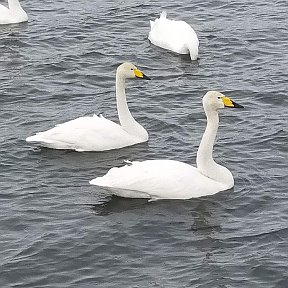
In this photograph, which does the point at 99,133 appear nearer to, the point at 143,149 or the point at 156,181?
the point at 143,149

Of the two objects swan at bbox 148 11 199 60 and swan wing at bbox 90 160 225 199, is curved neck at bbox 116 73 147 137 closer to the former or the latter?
swan wing at bbox 90 160 225 199

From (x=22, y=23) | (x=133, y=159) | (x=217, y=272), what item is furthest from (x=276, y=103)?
(x=22, y=23)

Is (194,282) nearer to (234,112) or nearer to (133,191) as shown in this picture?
(133,191)

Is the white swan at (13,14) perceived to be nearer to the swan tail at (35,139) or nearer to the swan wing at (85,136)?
the swan wing at (85,136)

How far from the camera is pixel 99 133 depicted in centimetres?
1677

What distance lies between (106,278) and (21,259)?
1.21m

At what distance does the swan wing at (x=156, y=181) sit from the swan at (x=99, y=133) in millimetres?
1870

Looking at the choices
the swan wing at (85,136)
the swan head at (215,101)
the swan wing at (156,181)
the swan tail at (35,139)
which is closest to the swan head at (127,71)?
the swan wing at (85,136)

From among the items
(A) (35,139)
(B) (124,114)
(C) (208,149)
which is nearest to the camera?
(C) (208,149)

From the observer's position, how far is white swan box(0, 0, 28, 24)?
24219 millimetres

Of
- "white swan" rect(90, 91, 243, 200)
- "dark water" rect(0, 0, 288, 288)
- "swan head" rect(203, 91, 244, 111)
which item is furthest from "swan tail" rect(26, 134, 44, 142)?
"swan head" rect(203, 91, 244, 111)

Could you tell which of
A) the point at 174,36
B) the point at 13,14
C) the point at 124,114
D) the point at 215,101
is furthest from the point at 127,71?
the point at 13,14

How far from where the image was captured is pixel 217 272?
12.8 meters

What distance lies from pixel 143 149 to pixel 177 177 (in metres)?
2.29
